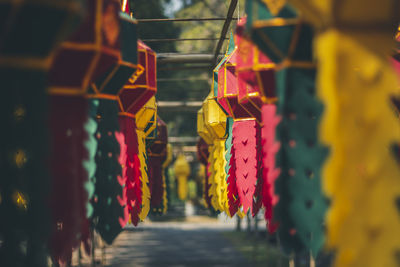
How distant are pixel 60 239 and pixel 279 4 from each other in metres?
1.70

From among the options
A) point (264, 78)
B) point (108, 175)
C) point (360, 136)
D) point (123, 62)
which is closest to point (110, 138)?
point (108, 175)

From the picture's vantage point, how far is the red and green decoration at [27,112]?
1937 mm

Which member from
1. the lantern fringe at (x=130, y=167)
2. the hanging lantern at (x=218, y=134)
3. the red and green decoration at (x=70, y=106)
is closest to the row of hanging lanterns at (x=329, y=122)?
the red and green decoration at (x=70, y=106)

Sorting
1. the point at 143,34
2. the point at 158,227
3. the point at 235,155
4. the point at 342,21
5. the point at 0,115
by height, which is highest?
the point at 143,34

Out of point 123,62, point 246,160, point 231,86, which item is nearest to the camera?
point 123,62

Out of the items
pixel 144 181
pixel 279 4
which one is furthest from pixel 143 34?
pixel 279 4

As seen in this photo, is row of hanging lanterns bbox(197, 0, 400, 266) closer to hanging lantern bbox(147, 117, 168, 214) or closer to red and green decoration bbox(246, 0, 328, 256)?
red and green decoration bbox(246, 0, 328, 256)

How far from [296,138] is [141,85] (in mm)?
1928

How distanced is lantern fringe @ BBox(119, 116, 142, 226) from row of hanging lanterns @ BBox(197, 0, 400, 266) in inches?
53.7

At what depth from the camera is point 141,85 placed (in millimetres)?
4117

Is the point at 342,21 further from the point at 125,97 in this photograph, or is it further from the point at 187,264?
the point at 187,264

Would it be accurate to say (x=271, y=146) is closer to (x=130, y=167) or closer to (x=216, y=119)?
(x=130, y=167)

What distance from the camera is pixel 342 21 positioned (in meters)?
2.09

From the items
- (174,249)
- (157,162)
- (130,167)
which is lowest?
(174,249)
